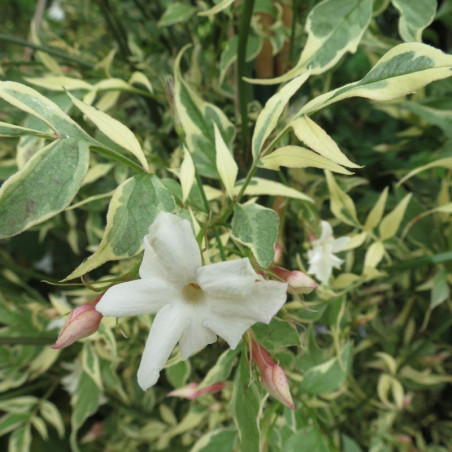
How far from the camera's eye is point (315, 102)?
1.08 feet

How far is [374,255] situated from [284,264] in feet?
0.62

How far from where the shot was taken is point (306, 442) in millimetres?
515

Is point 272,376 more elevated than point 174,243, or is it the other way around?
point 174,243

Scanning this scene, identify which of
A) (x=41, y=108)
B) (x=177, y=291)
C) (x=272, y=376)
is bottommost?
(x=272, y=376)

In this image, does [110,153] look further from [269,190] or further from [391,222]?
[391,222]

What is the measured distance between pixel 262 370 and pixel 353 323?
431mm

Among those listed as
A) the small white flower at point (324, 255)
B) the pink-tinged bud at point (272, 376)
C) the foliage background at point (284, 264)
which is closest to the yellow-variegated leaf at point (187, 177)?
the foliage background at point (284, 264)

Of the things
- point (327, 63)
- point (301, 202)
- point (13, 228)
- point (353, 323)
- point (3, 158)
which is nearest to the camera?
point (13, 228)

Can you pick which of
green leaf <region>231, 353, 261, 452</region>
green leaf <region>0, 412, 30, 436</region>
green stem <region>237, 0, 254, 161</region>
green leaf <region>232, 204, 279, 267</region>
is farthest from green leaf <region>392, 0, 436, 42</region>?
green leaf <region>0, 412, 30, 436</region>

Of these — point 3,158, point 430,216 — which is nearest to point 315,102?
point 430,216

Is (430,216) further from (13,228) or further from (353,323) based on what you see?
(13,228)

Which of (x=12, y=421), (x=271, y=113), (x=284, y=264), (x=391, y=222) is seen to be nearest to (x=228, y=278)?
(x=271, y=113)

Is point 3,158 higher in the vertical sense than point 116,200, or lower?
lower

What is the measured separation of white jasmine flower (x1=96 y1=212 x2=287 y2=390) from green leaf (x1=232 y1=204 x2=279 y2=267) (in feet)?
0.09
